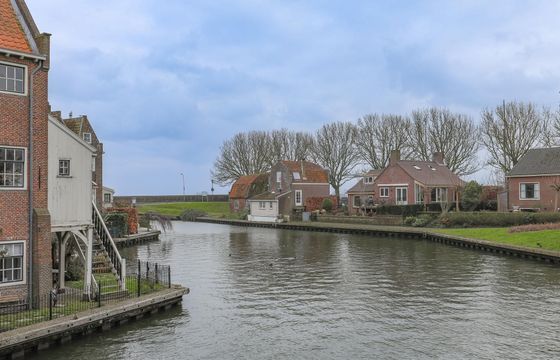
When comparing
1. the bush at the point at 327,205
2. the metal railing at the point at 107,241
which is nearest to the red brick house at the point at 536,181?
the bush at the point at 327,205

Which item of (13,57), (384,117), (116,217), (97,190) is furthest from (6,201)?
(384,117)

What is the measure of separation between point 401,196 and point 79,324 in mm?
57066

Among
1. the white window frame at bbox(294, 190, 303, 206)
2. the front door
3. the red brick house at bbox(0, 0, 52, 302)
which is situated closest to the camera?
the red brick house at bbox(0, 0, 52, 302)

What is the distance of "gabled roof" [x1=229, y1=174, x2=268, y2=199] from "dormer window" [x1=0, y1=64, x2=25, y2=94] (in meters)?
73.4

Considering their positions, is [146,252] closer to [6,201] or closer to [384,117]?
[6,201]

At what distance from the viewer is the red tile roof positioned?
1898 cm

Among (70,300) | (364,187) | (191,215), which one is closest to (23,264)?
(70,300)

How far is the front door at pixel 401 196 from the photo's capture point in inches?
2719

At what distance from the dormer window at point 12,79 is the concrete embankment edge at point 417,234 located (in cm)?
3222

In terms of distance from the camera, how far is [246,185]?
94.1 m

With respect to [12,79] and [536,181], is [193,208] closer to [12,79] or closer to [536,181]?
[536,181]

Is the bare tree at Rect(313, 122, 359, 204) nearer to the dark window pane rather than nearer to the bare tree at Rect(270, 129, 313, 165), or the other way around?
the bare tree at Rect(270, 129, 313, 165)

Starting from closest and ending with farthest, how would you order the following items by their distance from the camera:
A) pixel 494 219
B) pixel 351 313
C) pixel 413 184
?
1. pixel 351 313
2. pixel 494 219
3. pixel 413 184

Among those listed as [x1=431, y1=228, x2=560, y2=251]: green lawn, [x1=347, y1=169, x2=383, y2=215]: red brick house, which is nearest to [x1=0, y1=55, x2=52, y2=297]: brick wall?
[x1=431, y1=228, x2=560, y2=251]: green lawn
